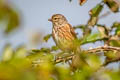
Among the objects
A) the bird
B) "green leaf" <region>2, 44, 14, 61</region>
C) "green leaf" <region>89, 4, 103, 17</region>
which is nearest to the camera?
"green leaf" <region>2, 44, 14, 61</region>

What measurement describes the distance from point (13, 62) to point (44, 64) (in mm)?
230

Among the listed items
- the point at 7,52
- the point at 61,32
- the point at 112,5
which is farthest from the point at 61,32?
the point at 7,52

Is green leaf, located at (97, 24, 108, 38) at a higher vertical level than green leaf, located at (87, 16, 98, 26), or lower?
lower

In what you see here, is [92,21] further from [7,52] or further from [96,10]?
[7,52]

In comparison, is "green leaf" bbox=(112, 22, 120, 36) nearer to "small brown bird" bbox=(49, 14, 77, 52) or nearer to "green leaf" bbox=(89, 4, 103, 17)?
"green leaf" bbox=(89, 4, 103, 17)

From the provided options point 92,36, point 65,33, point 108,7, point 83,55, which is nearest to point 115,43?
point 92,36

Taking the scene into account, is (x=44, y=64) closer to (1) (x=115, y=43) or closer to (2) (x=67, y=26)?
(1) (x=115, y=43)

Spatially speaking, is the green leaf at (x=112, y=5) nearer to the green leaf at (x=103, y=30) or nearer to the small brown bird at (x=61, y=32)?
the green leaf at (x=103, y=30)

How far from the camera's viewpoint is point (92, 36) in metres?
3.46

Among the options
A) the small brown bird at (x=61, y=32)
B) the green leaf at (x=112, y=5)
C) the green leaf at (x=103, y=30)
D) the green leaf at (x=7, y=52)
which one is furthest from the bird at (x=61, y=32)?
the green leaf at (x=7, y=52)

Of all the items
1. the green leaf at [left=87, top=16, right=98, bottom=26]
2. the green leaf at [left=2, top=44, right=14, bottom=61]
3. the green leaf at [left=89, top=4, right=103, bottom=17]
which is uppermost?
the green leaf at [left=89, top=4, right=103, bottom=17]

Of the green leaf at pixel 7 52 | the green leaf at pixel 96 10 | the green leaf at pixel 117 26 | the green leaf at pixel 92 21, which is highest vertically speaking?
the green leaf at pixel 96 10

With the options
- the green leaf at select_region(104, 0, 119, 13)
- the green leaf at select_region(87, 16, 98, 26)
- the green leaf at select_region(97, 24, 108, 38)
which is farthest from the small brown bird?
the green leaf at select_region(104, 0, 119, 13)

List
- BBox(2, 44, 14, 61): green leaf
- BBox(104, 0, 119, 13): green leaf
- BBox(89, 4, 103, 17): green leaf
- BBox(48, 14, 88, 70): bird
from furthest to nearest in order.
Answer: BBox(48, 14, 88, 70): bird < BBox(89, 4, 103, 17): green leaf < BBox(104, 0, 119, 13): green leaf < BBox(2, 44, 14, 61): green leaf
